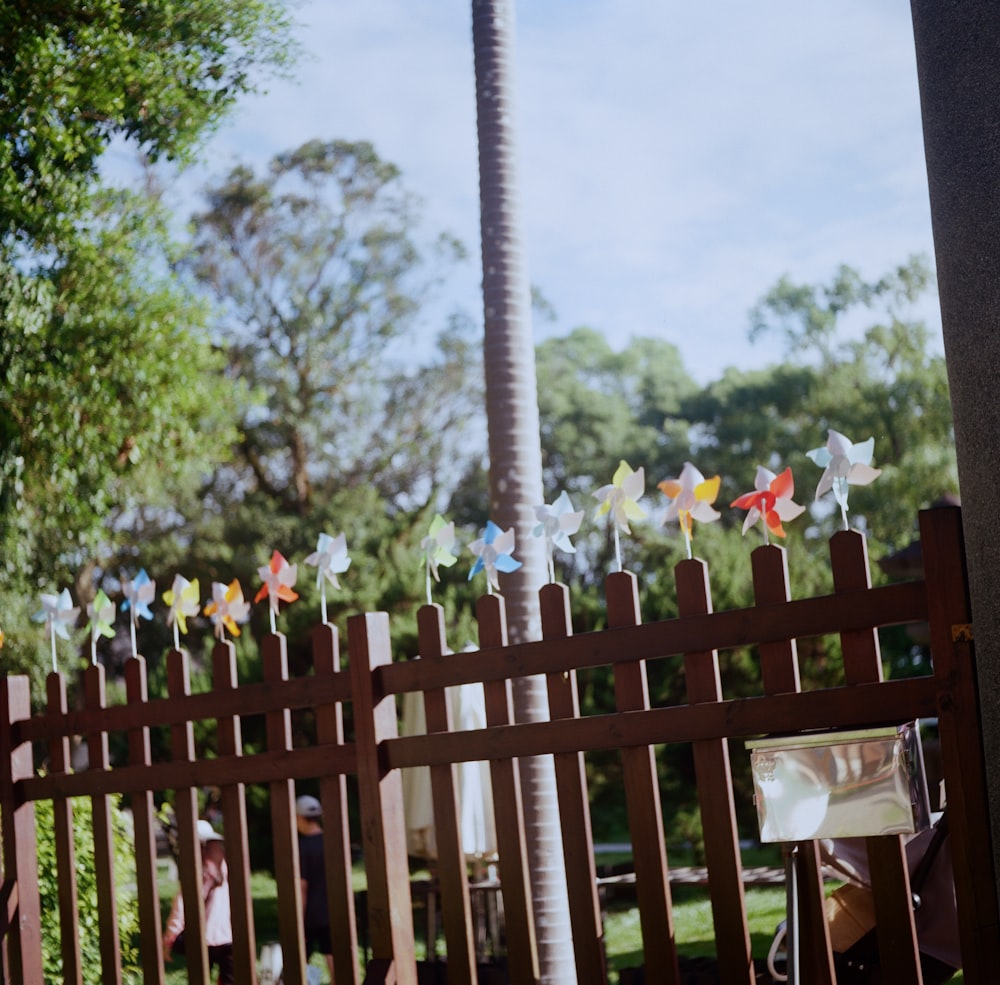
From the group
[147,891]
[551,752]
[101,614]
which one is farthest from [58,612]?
[551,752]

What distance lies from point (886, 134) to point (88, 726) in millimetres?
25547

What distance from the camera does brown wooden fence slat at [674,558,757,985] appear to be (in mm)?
2625

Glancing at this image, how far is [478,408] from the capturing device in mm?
23109

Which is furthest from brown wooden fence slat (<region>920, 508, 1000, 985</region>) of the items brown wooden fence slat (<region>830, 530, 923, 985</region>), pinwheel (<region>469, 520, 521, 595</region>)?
pinwheel (<region>469, 520, 521, 595</region>)

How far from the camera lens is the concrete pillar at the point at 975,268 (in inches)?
80.8

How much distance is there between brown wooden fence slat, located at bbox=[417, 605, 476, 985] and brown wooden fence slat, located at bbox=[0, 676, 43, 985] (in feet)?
6.51

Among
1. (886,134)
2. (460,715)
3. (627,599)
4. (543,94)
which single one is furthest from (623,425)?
(627,599)

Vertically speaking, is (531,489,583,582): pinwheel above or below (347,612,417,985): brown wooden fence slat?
above

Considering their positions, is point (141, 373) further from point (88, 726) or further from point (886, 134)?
point (886, 134)

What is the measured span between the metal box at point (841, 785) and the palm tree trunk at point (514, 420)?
2363 mm

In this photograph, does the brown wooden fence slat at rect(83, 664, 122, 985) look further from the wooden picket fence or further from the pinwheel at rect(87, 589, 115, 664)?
the pinwheel at rect(87, 589, 115, 664)

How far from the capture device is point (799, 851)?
2.44 metres

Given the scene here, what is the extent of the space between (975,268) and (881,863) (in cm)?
120

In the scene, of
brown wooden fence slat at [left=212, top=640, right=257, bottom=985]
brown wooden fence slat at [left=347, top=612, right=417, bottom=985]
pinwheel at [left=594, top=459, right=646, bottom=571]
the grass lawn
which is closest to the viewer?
pinwheel at [left=594, top=459, right=646, bottom=571]
